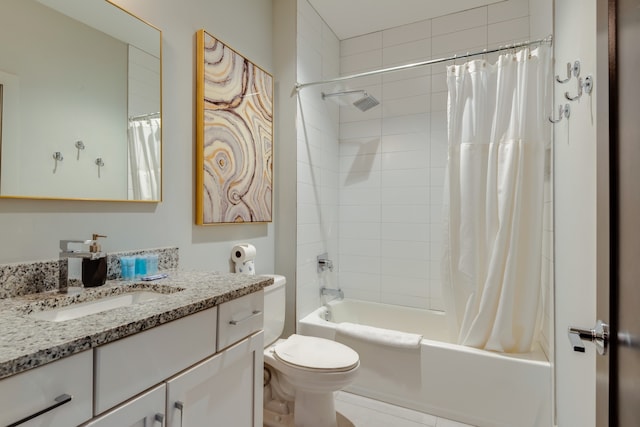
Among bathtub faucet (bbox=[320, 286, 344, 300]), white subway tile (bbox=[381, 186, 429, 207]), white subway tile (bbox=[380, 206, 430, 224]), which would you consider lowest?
bathtub faucet (bbox=[320, 286, 344, 300])

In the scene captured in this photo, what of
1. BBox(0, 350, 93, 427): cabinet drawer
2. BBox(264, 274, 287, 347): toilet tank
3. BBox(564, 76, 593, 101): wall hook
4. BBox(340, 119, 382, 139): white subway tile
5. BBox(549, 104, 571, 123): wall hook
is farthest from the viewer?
BBox(340, 119, 382, 139): white subway tile

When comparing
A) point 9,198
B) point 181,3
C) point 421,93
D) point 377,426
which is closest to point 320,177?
point 421,93

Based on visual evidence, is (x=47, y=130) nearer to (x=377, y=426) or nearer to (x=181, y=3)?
(x=181, y=3)

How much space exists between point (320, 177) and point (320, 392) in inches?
60.5

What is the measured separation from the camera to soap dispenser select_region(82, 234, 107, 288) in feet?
3.62

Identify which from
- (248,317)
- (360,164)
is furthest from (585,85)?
(360,164)

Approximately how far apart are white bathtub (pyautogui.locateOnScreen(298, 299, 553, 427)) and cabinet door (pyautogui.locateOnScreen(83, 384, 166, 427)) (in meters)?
1.41

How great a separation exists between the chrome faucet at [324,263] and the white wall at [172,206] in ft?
1.79

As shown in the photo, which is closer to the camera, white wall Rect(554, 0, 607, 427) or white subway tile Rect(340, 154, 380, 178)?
white wall Rect(554, 0, 607, 427)

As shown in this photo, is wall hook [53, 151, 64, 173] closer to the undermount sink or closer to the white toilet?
the undermount sink

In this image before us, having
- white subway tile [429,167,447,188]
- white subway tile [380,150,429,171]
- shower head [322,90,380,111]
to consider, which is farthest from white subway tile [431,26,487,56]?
white subway tile [429,167,447,188]

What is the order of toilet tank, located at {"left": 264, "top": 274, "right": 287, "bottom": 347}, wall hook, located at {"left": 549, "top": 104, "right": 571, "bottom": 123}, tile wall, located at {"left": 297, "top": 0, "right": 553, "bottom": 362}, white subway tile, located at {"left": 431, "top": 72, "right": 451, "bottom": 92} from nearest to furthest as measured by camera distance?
wall hook, located at {"left": 549, "top": 104, "right": 571, "bottom": 123}
toilet tank, located at {"left": 264, "top": 274, "right": 287, "bottom": 347}
tile wall, located at {"left": 297, "top": 0, "right": 553, "bottom": 362}
white subway tile, located at {"left": 431, "top": 72, "right": 451, "bottom": 92}

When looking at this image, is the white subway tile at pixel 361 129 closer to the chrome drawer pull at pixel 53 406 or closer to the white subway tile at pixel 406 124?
the white subway tile at pixel 406 124

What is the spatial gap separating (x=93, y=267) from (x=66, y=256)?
100mm
